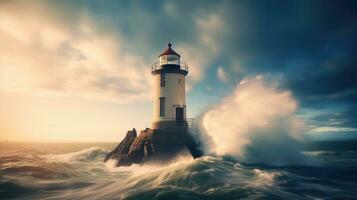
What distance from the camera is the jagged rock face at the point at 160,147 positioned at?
70.1ft

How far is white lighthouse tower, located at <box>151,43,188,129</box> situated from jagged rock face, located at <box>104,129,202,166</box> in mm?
1182

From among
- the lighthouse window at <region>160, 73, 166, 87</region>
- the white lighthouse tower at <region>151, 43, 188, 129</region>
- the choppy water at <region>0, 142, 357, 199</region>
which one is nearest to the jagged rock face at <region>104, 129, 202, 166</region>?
the white lighthouse tower at <region>151, 43, 188, 129</region>

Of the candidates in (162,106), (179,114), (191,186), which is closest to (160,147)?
(179,114)

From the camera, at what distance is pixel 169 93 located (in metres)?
24.1

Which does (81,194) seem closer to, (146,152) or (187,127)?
(146,152)

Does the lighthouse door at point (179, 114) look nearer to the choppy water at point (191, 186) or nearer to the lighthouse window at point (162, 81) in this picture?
the lighthouse window at point (162, 81)

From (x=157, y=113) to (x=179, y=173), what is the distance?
12043mm

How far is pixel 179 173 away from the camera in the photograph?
505 inches

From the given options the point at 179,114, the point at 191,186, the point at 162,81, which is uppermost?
the point at 162,81

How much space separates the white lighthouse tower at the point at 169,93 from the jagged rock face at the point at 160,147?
3.88 feet

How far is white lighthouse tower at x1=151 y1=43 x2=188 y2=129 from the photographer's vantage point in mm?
23969

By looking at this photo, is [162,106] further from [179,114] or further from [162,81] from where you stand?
[162,81]

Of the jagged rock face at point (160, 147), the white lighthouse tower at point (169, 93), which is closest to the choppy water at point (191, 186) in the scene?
the jagged rock face at point (160, 147)

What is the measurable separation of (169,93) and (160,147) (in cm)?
548
